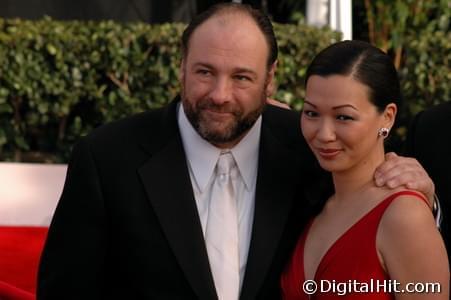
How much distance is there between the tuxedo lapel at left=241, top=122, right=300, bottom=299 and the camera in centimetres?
262

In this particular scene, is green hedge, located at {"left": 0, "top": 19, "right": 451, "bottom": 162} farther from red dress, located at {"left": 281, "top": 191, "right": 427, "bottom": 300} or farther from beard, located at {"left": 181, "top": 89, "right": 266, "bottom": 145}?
red dress, located at {"left": 281, "top": 191, "right": 427, "bottom": 300}

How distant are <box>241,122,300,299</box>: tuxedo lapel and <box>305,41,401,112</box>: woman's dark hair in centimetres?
36

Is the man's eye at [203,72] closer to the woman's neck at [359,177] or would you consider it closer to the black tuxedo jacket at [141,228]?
the black tuxedo jacket at [141,228]

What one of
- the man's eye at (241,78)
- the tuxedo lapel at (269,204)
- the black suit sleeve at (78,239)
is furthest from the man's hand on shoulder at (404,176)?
the black suit sleeve at (78,239)

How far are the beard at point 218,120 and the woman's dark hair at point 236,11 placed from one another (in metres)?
0.14

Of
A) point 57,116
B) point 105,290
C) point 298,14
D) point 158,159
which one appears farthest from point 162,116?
point 298,14

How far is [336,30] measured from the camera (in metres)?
6.86

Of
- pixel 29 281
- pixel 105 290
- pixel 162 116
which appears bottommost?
pixel 29 281

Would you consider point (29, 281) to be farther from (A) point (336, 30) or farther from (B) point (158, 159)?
(A) point (336, 30)

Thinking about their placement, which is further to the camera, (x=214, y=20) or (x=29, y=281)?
(x=29, y=281)

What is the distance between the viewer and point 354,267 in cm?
239

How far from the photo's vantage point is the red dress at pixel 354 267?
7.65 ft

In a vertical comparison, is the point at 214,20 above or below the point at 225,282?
above

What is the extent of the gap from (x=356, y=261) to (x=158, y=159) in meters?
0.66
